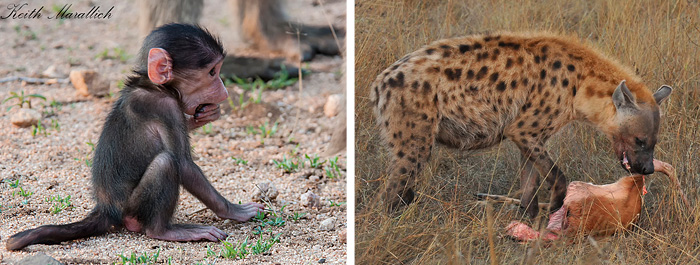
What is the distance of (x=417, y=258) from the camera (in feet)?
14.5

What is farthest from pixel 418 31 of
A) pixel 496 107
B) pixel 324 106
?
pixel 324 106

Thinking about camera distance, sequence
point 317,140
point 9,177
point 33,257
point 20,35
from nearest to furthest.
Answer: point 33,257
point 9,177
point 317,140
point 20,35

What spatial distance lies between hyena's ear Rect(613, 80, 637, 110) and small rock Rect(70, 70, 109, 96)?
4.12 meters

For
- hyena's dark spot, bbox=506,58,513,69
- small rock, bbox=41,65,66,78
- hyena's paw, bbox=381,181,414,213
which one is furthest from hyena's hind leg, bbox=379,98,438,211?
small rock, bbox=41,65,66,78

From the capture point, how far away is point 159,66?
4.55 metres

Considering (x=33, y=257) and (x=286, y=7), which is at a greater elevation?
(x=286, y=7)

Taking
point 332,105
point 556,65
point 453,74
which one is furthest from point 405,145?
point 332,105

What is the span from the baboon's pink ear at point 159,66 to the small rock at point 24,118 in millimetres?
1985

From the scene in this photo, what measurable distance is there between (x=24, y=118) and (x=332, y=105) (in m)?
2.33

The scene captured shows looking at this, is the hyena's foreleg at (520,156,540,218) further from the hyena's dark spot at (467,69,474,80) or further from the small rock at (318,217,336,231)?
the small rock at (318,217,336,231)

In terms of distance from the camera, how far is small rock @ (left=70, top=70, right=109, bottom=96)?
6668 mm

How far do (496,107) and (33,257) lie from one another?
2.66 metres

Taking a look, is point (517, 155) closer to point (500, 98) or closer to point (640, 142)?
point (500, 98)

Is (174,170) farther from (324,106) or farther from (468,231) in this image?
(324,106)
